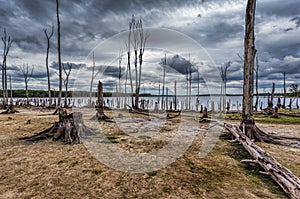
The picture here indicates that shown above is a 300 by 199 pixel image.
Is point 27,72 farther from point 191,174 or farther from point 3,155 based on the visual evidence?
point 191,174

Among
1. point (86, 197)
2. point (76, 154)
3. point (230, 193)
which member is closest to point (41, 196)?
point (86, 197)

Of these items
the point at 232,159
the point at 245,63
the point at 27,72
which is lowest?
the point at 232,159

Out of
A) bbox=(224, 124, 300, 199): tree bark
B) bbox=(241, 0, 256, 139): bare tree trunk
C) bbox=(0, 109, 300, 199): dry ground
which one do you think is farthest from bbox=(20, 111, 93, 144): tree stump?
bbox=(241, 0, 256, 139): bare tree trunk

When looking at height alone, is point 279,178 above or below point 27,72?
below

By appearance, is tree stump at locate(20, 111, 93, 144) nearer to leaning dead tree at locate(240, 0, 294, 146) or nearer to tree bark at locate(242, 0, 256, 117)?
leaning dead tree at locate(240, 0, 294, 146)

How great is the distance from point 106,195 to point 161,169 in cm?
154

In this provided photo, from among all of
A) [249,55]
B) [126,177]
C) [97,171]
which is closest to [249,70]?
[249,55]

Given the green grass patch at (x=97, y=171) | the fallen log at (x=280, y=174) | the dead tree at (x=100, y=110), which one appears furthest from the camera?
the dead tree at (x=100, y=110)

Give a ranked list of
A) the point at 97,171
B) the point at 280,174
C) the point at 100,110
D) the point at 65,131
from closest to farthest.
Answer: the point at 280,174 → the point at 97,171 → the point at 65,131 → the point at 100,110

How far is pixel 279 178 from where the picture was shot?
3.38m

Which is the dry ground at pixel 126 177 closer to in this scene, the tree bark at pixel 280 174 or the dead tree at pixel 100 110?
the tree bark at pixel 280 174

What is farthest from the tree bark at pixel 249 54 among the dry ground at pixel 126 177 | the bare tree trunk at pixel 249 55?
the dry ground at pixel 126 177

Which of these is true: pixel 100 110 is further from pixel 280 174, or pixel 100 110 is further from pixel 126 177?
pixel 280 174

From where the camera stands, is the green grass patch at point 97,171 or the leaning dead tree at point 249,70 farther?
the leaning dead tree at point 249,70
